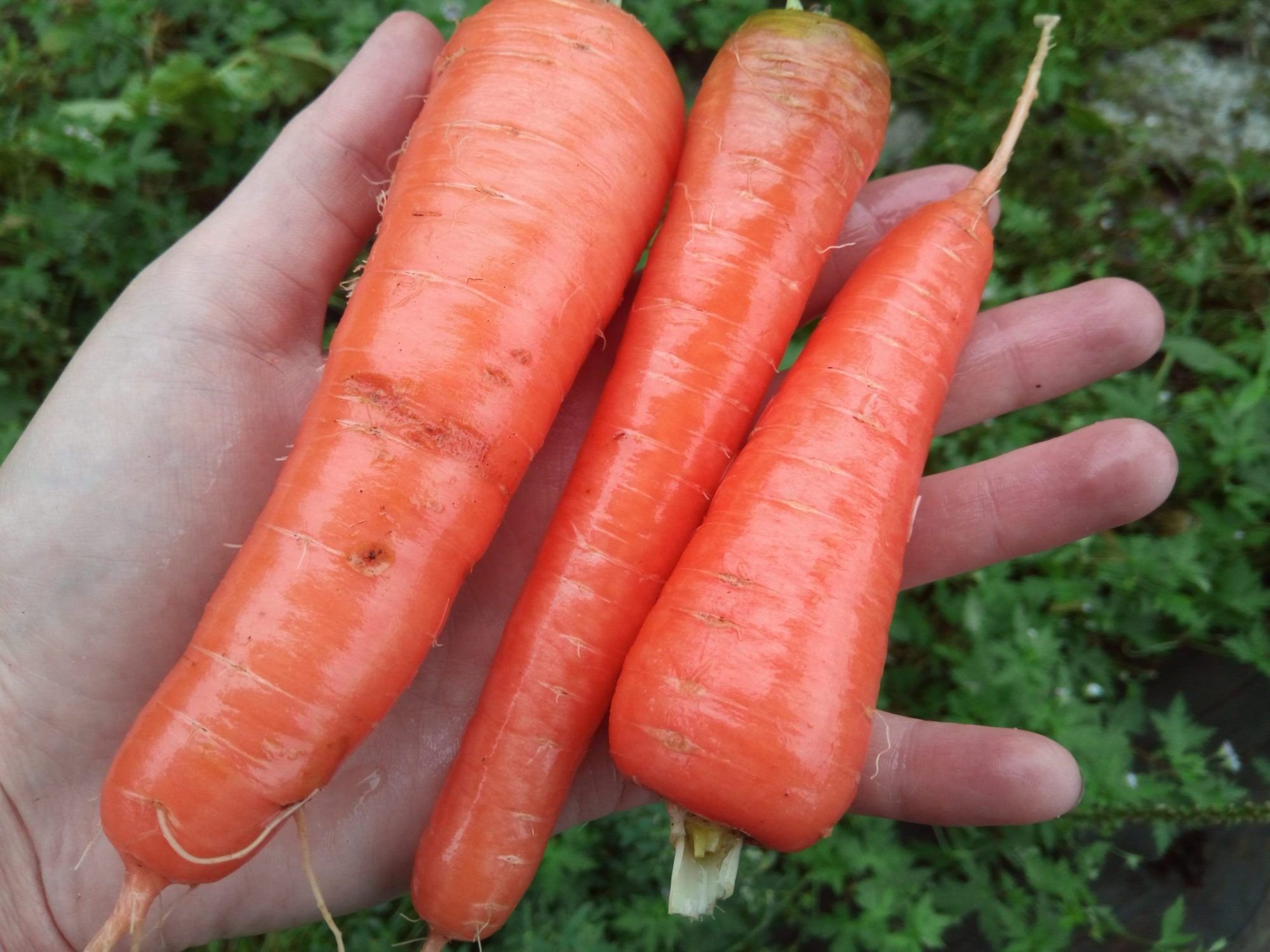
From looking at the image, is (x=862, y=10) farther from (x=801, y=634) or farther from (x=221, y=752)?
(x=221, y=752)

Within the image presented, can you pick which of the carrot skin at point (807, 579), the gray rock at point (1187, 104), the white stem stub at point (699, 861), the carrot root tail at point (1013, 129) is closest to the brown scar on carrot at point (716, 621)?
the carrot skin at point (807, 579)

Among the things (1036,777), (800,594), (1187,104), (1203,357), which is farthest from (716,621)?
(1187,104)

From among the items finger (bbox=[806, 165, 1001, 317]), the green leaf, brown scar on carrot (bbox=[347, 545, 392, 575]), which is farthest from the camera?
the green leaf

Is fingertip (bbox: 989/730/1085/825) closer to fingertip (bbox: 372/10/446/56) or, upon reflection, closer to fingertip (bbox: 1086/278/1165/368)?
fingertip (bbox: 1086/278/1165/368)

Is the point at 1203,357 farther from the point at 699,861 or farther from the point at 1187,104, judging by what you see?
the point at 699,861

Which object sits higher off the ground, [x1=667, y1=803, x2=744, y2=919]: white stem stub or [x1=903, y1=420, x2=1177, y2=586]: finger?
[x1=903, y1=420, x2=1177, y2=586]: finger

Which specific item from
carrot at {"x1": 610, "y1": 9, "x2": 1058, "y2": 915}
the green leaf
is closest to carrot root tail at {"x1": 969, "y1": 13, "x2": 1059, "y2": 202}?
carrot at {"x1": 610, "y1": 9, "x2": 1058, "y2": 915}
